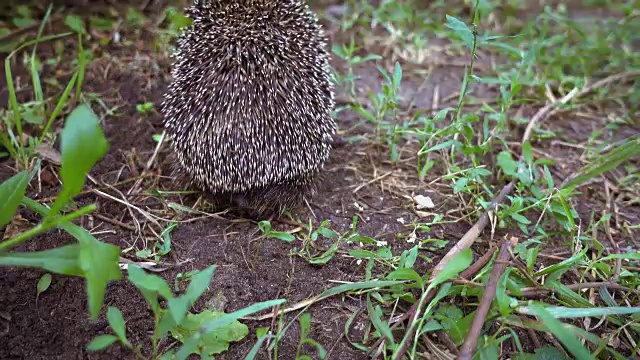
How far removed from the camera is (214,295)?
291 cm

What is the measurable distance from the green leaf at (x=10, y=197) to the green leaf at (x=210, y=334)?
946mm

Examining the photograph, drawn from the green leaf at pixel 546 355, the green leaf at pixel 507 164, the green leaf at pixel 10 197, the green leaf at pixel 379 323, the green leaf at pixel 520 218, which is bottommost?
the green leaf at pixel 546 355

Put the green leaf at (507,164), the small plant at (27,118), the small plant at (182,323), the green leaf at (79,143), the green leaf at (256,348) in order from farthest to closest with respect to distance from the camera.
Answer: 1. the green leaf at (507,164)
2. the small plant at (27,118)
3. the green leaf at (256,348)
4. the small plant at (182,323)
5. the green leaf at (79,143)

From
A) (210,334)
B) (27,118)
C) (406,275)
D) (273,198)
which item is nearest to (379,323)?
(406,275)

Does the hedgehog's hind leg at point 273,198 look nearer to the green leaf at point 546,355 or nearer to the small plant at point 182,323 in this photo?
the small plant at point 182,323

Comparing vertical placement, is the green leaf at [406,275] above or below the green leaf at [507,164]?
below

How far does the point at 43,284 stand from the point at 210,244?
92 centimetres

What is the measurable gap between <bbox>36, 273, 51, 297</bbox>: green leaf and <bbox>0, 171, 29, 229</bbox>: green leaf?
47 centimetres

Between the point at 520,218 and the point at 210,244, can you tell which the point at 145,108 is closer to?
the point at 210,244

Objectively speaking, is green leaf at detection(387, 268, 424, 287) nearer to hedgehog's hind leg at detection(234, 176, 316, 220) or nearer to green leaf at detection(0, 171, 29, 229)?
hedgehog's hind leg at detection(234, 176, 316, 220)

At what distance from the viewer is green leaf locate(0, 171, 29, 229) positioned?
2.47m

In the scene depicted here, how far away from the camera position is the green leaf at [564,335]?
2301 mm

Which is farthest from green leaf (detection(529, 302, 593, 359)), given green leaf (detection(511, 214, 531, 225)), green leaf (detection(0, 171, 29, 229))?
green leaf (detection(0, 171, 29, 229))

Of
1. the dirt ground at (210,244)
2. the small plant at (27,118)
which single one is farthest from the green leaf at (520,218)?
the small plant at (27,118)
